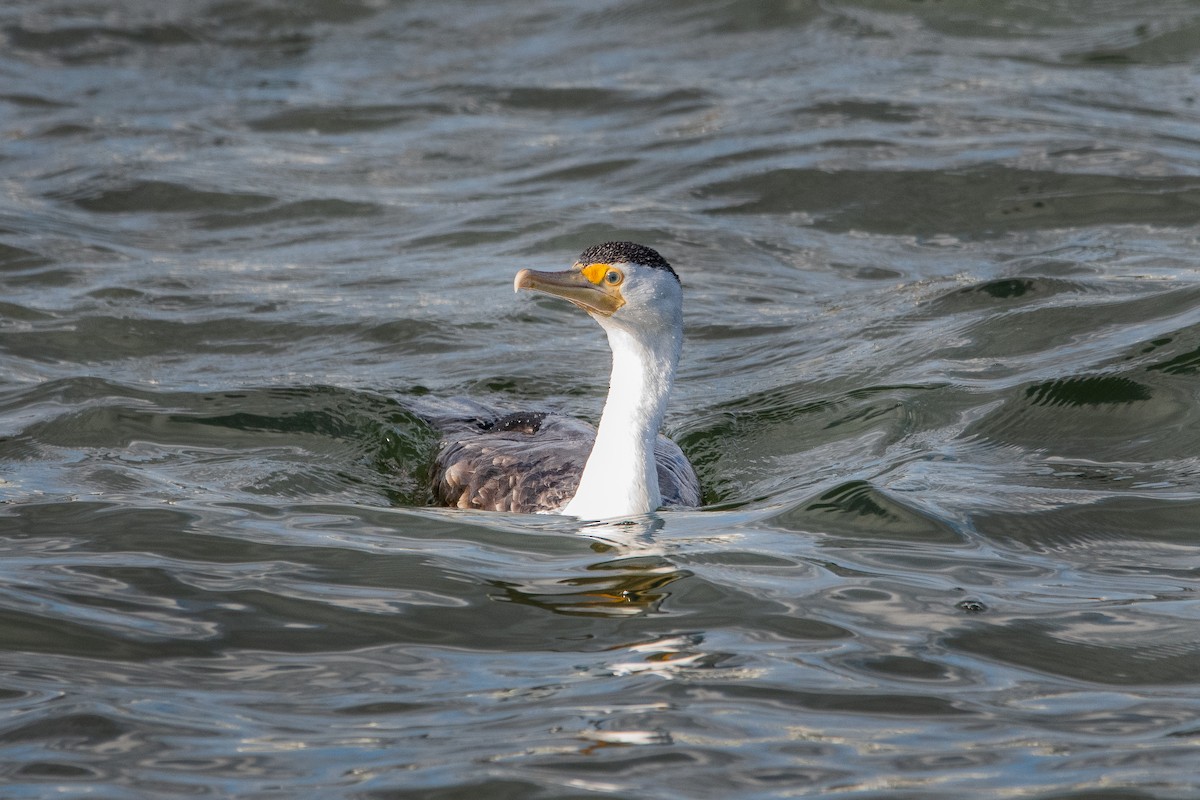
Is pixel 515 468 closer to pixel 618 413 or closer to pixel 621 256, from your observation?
pixel 618 413

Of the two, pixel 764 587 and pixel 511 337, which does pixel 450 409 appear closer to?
pixel 511 337

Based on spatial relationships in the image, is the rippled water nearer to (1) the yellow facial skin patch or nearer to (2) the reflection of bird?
(2) the reflection of bird

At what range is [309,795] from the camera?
4.10 metres

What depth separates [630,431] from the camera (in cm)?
675

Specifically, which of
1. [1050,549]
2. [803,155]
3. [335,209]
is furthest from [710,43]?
[1050,549]

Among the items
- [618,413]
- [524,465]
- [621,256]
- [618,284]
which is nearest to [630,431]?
[618,413]

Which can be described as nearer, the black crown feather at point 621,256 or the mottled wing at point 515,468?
the black crown feather at point 621,256

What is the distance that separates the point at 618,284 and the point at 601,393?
116 inches

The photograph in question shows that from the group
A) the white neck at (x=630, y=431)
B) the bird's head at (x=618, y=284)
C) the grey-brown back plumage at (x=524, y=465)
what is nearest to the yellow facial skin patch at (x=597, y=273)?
the bird's head at (x=618, y=284)

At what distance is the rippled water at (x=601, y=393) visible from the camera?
180 inches

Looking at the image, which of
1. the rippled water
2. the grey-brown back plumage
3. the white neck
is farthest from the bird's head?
the rippled water

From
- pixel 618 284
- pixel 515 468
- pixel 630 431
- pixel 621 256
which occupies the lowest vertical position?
pixel 515 468

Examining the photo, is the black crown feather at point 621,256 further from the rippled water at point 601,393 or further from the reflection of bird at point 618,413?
the rippled water at point 601,393

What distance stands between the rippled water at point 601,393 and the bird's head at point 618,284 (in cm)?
98
